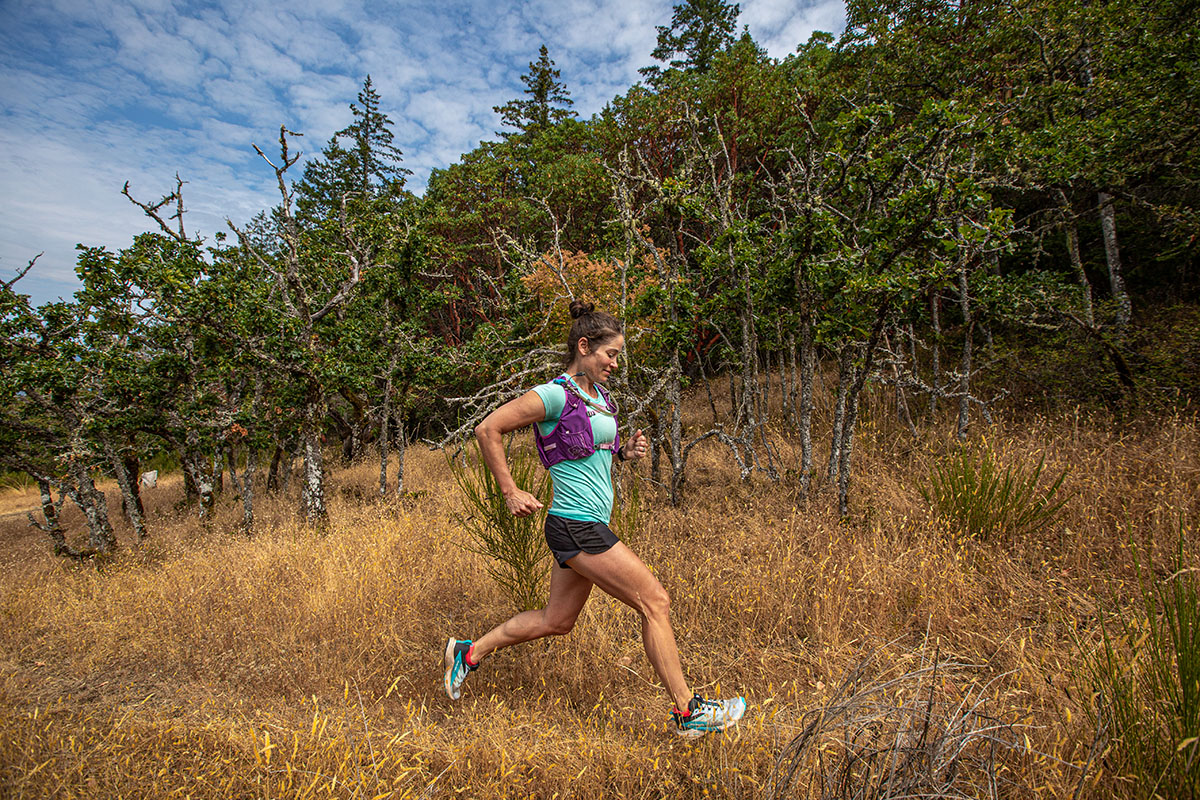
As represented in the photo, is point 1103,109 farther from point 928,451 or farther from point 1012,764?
point 1012,764

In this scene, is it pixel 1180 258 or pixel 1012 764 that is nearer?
pixel 1012 764

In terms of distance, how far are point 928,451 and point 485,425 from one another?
4.85 m

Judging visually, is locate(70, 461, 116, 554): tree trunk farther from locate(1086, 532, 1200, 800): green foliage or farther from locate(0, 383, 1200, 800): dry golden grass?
locate(1086, 532, 1200, 800): green foliage

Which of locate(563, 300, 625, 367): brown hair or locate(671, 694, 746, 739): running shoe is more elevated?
locate(563, 300, 625, 367): brown hair

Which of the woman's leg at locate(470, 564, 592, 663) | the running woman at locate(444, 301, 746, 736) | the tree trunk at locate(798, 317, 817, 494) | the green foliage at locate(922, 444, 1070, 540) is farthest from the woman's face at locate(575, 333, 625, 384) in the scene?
the green foliage at locate(922, 444, 1070, 540)

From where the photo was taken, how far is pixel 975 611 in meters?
2.90

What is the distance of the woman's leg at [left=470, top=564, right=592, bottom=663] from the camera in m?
2.40

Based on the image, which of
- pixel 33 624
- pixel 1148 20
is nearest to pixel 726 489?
pixel 33 624

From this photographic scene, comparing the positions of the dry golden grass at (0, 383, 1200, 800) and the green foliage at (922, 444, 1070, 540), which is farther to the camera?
the green foliage at (922, 444, 1070, 540)

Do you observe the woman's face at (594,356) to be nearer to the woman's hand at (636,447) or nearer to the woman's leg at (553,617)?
the woman's hand at (636,447)

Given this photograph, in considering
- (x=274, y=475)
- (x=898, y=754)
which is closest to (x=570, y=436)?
(x=898, y=754)

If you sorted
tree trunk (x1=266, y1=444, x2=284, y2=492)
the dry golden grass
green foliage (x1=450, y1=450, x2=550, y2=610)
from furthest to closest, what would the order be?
tree trunk (x1=266, y1=444, x2=284, y2=492) → green foliage (x1=450, y1=450, x2=550, y2=610) → the dry golden grass

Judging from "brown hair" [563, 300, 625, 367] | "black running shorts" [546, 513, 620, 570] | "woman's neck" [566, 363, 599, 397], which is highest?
"brown hair" [563, 300, 625, 367]

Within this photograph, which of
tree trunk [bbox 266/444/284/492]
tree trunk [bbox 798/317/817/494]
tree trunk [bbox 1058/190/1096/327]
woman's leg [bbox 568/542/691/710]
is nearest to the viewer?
woman's leg [bbox 568/542/691/710]
